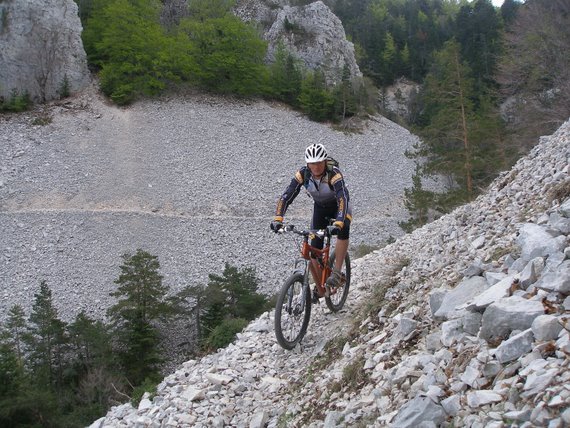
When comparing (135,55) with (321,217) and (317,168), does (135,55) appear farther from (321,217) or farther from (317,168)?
(317,168)

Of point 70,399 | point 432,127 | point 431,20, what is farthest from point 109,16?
point 431,20

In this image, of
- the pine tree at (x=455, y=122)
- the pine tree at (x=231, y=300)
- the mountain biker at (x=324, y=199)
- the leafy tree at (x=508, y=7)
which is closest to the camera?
the mountain biker at (x=324, y=199)

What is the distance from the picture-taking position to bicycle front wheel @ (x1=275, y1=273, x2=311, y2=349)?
6.09m

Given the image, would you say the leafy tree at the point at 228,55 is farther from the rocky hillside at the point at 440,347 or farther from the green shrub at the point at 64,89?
the rocky hillside at the point at 440,347

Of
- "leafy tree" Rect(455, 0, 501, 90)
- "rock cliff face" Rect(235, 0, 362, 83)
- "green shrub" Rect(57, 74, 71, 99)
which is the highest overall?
"leafy tree" Rect(455, 0, 501, 90)

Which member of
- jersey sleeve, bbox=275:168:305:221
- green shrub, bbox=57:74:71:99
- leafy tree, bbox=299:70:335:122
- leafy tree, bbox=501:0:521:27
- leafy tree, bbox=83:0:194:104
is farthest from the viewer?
leafy tree, bbox=501:0:521:27

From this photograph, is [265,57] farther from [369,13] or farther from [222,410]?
[222,410]

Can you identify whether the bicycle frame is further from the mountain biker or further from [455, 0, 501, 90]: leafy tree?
[455, 0, 501, 90]: leafy tree

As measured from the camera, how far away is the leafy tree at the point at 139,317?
19.6 m

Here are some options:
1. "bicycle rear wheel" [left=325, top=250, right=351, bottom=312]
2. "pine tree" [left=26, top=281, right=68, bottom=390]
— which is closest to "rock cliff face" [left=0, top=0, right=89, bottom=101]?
"pine tree" [left=26, top=281, right=68, bottom=390]

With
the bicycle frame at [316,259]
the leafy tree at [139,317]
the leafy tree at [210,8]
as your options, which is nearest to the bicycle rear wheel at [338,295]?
the bicycle frame at [316,259]

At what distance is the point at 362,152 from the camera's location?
45.2m

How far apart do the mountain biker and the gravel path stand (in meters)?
18.4

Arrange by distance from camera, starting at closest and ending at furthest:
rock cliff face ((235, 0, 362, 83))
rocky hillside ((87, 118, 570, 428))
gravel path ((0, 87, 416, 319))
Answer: rocky hillside ((87, 118, 570, 428)) < gravel path ((0, 87, 416, 319)) < rock cliff face ((235, 0, 362, 83))
